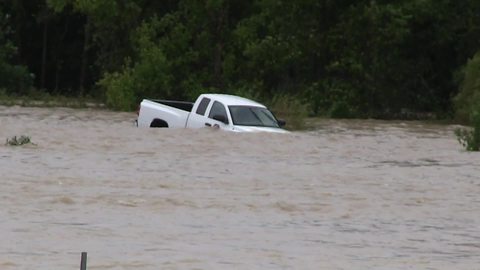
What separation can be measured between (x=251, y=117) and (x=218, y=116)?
78cm

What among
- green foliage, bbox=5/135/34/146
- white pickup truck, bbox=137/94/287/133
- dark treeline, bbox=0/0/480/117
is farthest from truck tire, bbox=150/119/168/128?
dark treeline, bbox=0/0/480/117

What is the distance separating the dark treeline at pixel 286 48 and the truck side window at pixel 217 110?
15063mm

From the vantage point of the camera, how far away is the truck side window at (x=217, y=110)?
29.4 m

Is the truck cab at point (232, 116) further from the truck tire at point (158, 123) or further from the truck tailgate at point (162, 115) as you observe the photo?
the truck tire at point (158, 123)

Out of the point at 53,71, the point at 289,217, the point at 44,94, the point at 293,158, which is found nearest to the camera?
the point at 289,217

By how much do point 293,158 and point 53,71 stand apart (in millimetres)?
45016

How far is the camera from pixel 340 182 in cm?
2136

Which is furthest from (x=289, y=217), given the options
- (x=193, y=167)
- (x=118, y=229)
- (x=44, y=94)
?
(x=44, y=94)

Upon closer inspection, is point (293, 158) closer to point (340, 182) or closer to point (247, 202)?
point (340, 182)

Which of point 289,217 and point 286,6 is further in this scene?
point 286,6

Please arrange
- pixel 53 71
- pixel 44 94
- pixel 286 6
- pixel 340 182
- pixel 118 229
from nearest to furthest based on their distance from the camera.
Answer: pixel 118 229 → pixel 340 182 → pixel 286 6 → pixel 44 94 → pixel 53 71

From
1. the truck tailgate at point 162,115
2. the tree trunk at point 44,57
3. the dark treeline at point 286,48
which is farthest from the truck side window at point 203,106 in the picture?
the tree trunk at point 44,57

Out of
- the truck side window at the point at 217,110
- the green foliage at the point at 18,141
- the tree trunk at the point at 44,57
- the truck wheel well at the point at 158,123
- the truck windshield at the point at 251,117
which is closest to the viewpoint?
the green foliage at the point at 18,141

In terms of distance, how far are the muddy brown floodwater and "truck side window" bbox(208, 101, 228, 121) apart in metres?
0.56
